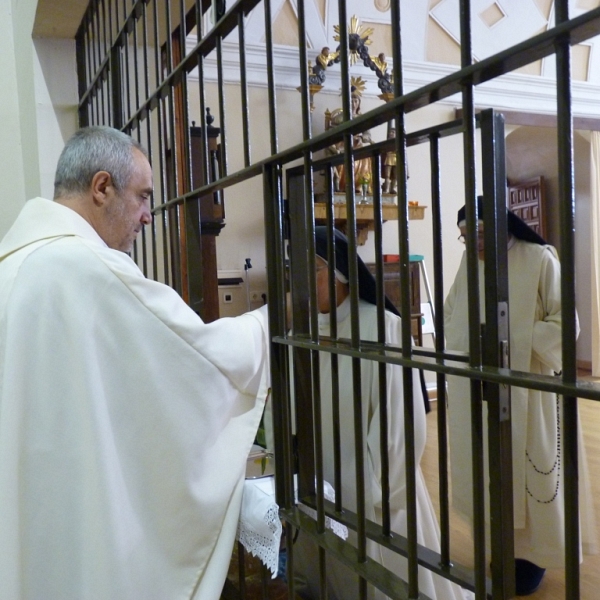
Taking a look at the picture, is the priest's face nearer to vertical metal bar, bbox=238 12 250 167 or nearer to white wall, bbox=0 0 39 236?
vertical metal bar, bbox=238 12 250 167

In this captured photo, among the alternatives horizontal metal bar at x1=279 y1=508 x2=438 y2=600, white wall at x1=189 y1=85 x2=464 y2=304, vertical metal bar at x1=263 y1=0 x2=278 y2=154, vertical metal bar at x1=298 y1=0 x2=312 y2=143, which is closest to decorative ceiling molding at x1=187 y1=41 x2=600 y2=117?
white wall at x1=189 y1=85 x2=464 y2=304

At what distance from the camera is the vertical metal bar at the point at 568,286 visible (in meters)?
0.59

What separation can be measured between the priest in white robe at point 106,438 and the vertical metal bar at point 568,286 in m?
0.82

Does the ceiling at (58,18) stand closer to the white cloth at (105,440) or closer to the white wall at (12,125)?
the white wall at (12,125)

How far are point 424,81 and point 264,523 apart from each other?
528cm

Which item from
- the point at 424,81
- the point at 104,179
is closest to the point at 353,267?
the point at 104,179

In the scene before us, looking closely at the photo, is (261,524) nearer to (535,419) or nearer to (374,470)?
(374,470)

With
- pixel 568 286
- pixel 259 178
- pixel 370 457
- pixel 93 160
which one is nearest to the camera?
pixel 568 286

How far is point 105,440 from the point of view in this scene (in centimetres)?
124

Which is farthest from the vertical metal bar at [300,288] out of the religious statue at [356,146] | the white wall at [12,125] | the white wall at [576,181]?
the white wall at [576,181]

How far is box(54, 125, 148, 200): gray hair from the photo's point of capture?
1.53 meters

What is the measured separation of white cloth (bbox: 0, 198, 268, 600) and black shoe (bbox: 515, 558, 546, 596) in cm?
181

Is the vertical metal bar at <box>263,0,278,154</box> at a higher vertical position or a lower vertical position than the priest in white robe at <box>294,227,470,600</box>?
higher

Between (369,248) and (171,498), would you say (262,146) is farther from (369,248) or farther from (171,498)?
(171,498)
